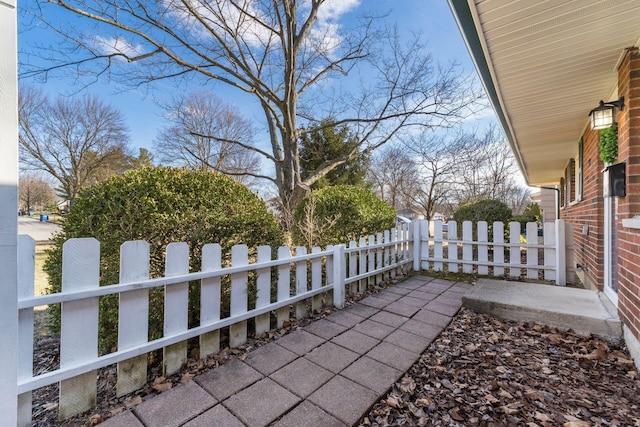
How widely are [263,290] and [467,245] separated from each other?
399cm

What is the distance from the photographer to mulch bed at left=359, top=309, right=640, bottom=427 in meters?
1.66

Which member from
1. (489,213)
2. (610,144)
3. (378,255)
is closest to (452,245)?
(378,255)

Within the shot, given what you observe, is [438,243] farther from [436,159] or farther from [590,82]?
[436,159]

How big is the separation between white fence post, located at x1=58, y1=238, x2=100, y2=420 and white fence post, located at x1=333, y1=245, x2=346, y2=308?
Result: 2308 millimetres

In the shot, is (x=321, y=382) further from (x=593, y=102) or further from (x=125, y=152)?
(x=125, y=152)

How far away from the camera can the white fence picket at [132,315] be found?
185 centimetres

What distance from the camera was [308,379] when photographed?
1976mm

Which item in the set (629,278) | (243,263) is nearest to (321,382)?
(243,263)

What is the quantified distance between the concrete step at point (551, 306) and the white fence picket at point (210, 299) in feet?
9.51

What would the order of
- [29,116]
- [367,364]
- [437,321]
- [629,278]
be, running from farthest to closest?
1. [29,116]
2. [437,321]
3. [629,278]
4. [367,364]

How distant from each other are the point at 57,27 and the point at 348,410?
985cm

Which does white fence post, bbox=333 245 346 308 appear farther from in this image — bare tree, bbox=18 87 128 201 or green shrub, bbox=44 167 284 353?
bare tree, bbox=18 87 128 201

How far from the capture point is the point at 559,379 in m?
2.04

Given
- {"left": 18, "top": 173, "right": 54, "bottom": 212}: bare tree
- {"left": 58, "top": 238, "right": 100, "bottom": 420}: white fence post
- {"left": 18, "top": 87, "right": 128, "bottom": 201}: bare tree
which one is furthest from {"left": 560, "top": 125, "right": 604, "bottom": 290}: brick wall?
{"left": 18, "top": 173, "right": 54, "bottom": 212}: bare tree
